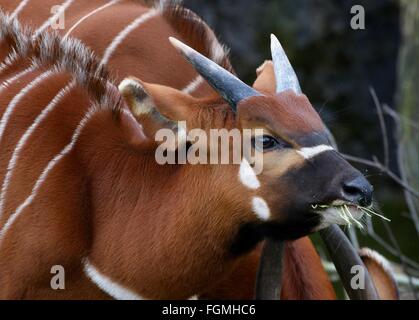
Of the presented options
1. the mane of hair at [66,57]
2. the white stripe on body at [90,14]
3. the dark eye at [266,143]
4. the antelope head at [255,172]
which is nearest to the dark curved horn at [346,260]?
the antelope head at [255,172]

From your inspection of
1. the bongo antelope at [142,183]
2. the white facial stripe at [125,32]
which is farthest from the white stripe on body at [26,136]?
the white facial stripe at [125,32]

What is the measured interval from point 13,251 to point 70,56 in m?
0.67

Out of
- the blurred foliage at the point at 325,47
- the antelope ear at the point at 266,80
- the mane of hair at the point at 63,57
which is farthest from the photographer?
the blurred foliage at the point at 325,47

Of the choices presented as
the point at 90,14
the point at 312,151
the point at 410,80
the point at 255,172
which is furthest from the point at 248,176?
the point at 410,80

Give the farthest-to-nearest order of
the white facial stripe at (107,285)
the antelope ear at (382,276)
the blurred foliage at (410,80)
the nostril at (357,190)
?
1. the blurred foliage at (410,80)
2. the antelope ear at (382,276)
3. the white facial stripe at (107,285)
4. the nostril at (357,190)

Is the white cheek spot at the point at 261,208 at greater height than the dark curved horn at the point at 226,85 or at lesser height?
lesser

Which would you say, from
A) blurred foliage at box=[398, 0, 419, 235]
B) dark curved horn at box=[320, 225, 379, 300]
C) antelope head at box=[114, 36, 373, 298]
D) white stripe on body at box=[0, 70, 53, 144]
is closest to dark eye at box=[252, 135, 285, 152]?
antelope head at box=[114, 36, 373, 298]

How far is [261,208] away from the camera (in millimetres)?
2943

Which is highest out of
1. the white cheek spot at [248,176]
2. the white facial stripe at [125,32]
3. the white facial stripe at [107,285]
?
the white facial stripe at [125,32]

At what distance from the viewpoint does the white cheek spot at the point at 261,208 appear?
2.93 metres

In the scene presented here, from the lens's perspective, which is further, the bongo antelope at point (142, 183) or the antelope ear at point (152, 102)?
the antelope ear at point (152, 102)

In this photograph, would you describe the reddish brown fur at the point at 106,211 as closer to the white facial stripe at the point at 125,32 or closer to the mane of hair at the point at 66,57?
the mane of hair at the point at 66,57

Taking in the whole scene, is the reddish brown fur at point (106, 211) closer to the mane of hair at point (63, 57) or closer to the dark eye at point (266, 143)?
the mane of hair at point (63, 57)
